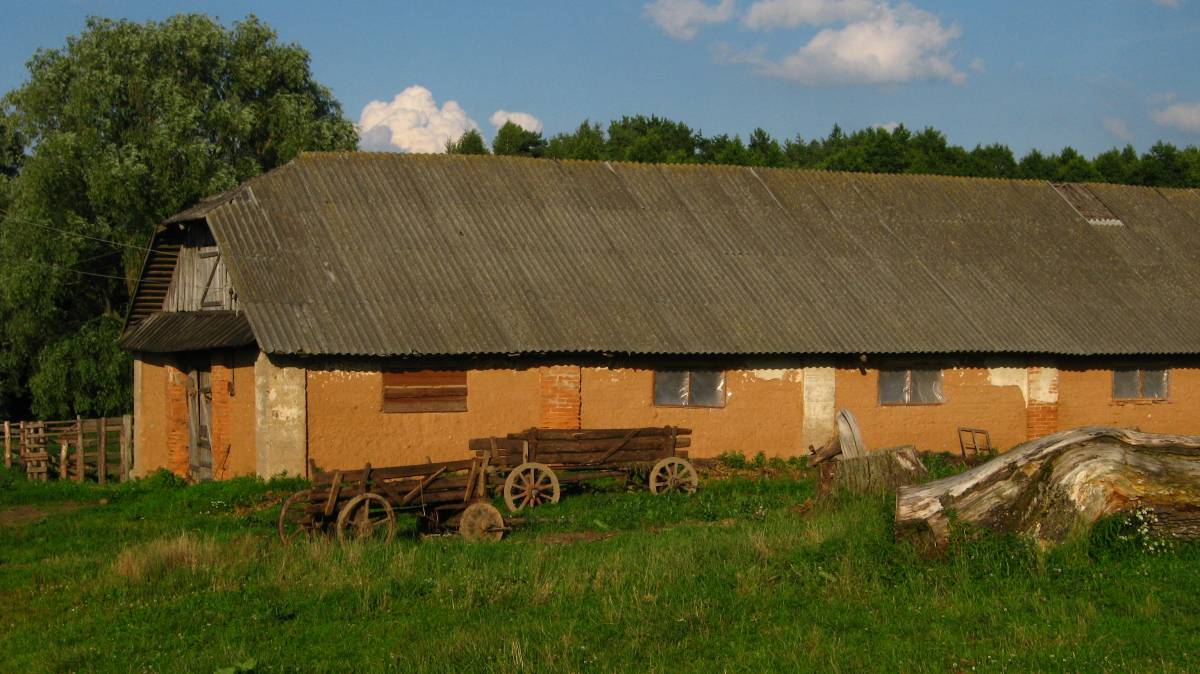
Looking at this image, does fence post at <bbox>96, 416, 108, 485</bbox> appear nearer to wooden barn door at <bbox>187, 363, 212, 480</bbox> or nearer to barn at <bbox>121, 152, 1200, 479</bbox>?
barn at <bbox>121, 152, 1200, 479</bbox>

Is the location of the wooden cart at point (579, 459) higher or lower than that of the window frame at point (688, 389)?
lower

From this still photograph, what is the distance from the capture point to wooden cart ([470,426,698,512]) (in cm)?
1608

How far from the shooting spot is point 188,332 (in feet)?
64.6

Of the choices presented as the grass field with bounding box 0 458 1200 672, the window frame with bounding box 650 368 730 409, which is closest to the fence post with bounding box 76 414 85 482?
the grass field with bounding box 0 458 1200 672

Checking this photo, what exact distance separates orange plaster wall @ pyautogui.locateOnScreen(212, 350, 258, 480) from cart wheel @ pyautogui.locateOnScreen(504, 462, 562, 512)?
4663 millimetres

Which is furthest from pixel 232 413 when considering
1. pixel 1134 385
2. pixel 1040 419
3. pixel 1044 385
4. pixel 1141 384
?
pixel 1141 384

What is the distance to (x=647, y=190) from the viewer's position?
24047mm

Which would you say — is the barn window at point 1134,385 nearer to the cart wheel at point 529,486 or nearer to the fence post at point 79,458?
the cart wheel at point 529,486

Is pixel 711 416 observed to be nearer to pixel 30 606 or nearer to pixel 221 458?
pixel 221 458

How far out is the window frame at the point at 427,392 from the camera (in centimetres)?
1823

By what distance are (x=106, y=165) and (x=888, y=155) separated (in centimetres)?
2882

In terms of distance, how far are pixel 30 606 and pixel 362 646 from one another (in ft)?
12.3

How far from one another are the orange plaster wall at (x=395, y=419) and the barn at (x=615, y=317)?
0.11ft

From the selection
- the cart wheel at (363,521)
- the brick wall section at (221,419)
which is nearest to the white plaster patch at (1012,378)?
the cart wheel at (363,521)
